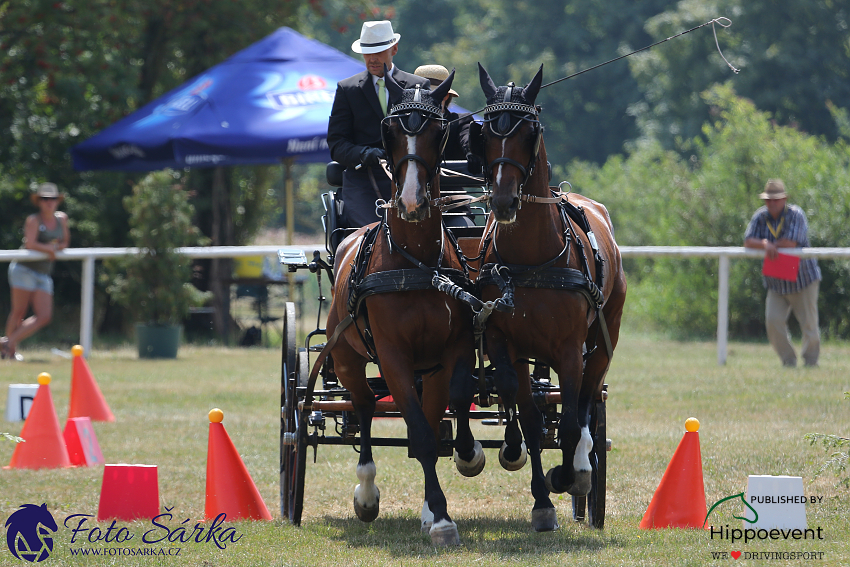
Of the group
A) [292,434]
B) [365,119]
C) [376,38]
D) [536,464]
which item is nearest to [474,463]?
[536,464]

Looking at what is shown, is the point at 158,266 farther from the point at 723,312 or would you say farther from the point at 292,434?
the point at 292,434

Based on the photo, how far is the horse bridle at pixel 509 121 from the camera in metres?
4.91

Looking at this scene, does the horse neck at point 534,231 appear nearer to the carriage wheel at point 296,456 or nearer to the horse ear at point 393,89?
the horse ear at point 393,89

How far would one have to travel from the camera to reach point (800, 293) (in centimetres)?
1217

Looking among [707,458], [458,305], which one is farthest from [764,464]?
[458,305]

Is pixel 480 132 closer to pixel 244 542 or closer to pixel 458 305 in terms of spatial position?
pixel 458 305

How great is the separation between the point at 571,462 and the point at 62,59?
13.7 m

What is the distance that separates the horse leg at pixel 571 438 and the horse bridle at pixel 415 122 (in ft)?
3.53

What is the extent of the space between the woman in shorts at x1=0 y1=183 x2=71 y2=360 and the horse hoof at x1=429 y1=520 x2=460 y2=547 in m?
Result: 9.58

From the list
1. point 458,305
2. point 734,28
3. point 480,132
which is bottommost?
point 458,305

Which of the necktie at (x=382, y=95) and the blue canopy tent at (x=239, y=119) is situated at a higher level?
the blue canopy tent at (x=239, y=119)

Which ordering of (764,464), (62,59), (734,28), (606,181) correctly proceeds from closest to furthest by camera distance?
(764,464), (62,59), (606,181), (734,28)

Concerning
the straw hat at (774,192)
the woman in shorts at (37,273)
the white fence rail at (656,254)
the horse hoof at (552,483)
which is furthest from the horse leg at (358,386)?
the woman in shorts at (37,273)

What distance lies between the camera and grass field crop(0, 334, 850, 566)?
498 centimetres
